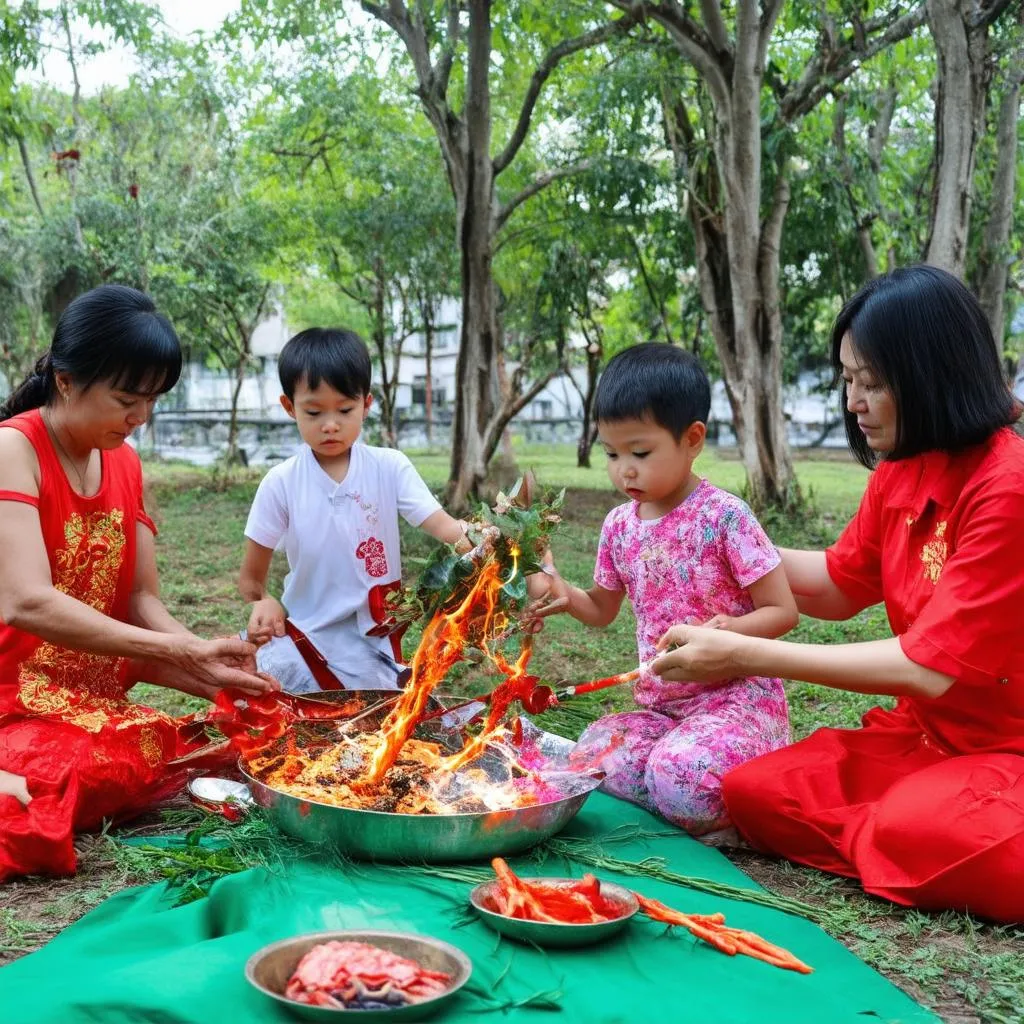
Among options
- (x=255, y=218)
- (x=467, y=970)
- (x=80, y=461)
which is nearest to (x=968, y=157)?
(x=80, y=461)

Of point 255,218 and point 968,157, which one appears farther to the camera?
point 255,218

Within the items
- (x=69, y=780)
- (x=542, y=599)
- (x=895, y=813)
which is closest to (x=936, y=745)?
(x=895, y=813)

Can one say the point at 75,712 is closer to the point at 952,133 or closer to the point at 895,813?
the point at 895,813

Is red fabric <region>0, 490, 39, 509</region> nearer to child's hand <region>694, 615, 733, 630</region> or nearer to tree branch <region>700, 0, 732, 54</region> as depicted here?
child's hand <region>694, 615, 733, 630</region>

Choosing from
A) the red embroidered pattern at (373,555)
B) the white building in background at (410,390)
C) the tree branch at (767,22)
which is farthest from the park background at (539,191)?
the white building in background at (410,390)

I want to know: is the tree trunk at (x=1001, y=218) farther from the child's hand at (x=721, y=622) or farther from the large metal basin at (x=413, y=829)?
the large metal basin at (x=413, y=829)

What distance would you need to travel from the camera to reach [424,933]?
2514 mm

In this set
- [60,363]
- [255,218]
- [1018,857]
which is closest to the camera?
[1018,857]

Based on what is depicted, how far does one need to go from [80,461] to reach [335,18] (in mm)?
9530

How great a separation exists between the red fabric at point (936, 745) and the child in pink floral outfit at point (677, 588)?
17 centimetres

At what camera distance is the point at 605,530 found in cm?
391

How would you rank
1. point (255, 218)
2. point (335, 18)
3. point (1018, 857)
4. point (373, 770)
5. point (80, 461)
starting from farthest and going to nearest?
point (255, 218) < point (335, 18) < point (80, 461) < point (373, 770) < point (1018, 857)

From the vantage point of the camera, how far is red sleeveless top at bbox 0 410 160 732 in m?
3.38

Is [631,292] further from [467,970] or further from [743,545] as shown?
[467,970]
